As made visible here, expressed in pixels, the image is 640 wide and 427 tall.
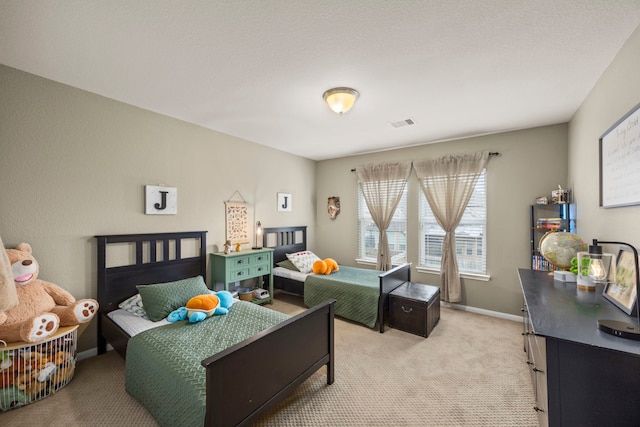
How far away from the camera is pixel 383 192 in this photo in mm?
4562

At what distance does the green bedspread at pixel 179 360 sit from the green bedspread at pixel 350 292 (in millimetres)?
1268

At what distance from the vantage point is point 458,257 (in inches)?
156

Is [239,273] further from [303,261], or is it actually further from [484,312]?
[484,312]

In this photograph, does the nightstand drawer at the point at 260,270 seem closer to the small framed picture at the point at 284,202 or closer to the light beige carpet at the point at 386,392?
the small framed picture at the point at 284,202

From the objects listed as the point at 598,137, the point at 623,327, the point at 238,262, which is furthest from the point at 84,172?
the point at 598,137

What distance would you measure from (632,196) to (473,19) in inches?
54.9

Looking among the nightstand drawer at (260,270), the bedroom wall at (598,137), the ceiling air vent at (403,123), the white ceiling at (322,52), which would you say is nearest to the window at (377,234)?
the ceiling air vent at (403,123)

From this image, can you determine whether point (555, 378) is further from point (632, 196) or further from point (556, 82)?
point (556, 82)

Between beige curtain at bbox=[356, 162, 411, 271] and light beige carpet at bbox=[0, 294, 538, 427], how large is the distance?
69.0 inches

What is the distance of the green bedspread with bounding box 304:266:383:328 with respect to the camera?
10.7ft

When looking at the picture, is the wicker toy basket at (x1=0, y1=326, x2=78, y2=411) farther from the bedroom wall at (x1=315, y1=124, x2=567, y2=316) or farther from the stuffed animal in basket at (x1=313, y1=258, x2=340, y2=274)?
the bedroom wall at (x1=315, y1=124, x2=567, y2=316)

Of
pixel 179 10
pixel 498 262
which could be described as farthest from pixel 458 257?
pixel 179 10

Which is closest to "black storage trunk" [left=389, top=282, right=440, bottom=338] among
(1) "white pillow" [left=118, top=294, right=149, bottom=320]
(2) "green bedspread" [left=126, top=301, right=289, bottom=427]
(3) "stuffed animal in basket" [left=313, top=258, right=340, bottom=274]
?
(3) "stuffed animal in basket" [left=313, top=258, right=340, bottom=274]

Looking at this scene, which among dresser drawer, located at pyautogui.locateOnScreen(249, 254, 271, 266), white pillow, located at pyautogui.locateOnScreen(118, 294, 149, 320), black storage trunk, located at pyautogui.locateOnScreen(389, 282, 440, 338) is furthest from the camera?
dresser drawer, located at pyautogui.locateOnScreen(249, 254, 271, 266)
